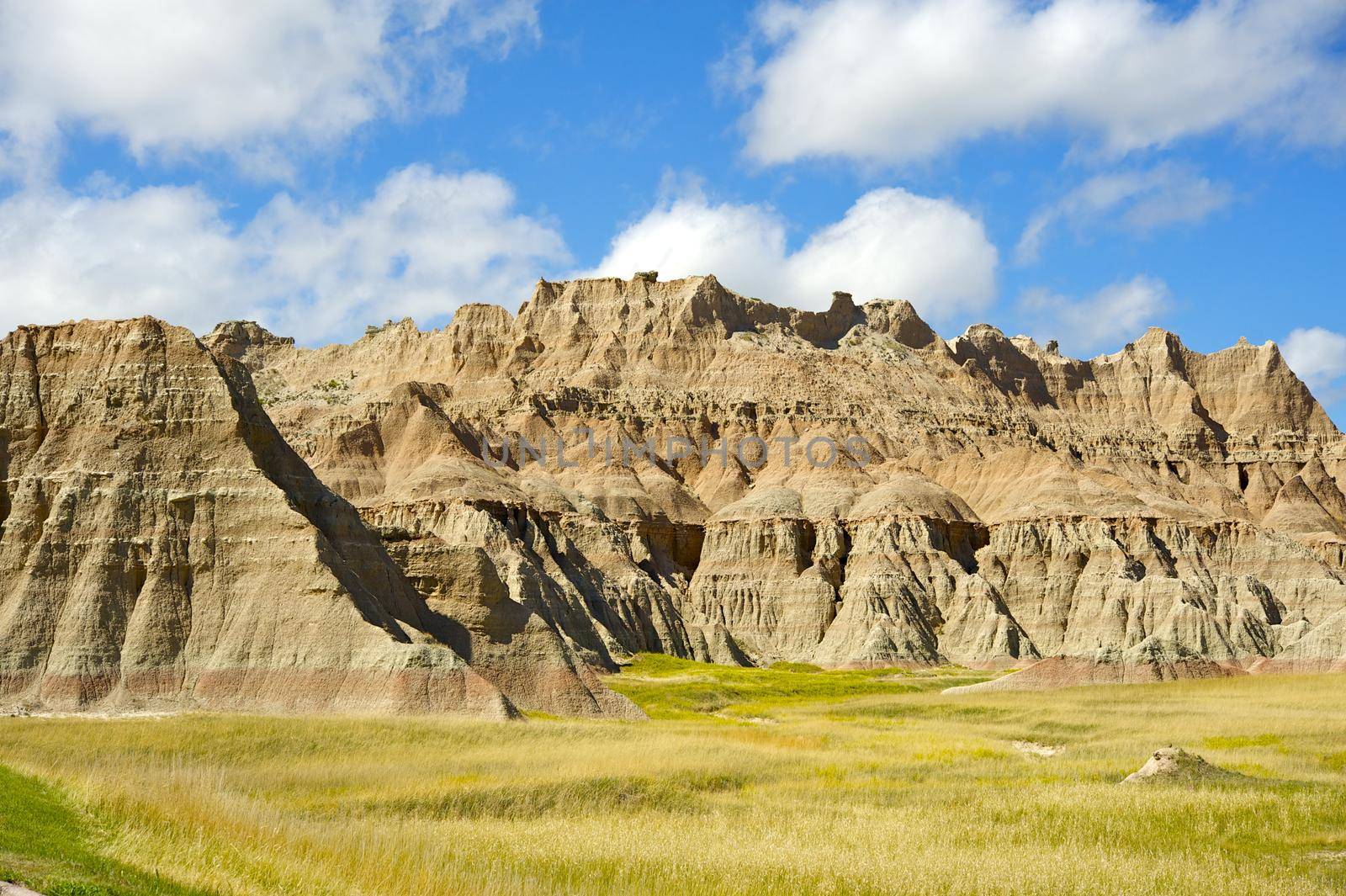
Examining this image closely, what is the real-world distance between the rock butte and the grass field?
10.0 metres

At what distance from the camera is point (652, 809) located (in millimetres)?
30297

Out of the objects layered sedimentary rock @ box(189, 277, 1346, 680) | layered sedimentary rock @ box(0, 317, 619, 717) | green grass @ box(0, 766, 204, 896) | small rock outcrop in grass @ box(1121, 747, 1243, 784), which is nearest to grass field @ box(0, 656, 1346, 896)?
green grass @ box(0, 766, 204, 896)

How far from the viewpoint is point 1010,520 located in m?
140

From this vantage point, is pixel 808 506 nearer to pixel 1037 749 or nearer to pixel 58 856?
pixel 1037 749

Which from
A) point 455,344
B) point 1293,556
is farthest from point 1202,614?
point 455,344

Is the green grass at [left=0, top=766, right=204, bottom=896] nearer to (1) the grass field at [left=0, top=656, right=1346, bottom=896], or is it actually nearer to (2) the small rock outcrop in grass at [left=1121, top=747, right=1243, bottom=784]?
(1) the grass field at [left=0, top=656, right=1346, bottom=896]

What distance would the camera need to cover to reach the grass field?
65.9 ft

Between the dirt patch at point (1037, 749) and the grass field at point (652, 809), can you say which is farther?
the dirt patch at point (1037, 749)

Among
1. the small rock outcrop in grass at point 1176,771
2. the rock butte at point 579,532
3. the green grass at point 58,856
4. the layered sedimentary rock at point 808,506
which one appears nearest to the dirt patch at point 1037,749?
the small rock outcrop in grass at point 1176,771

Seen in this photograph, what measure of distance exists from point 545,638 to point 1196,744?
27.5m

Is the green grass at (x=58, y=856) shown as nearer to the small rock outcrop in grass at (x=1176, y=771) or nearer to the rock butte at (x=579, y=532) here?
the small rock outcrop in grass at (x=1176, y=771)

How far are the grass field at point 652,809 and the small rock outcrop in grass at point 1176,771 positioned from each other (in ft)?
2.55

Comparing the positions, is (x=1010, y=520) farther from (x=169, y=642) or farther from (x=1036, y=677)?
(x=169, y=642)

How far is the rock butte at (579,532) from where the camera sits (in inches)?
2041
